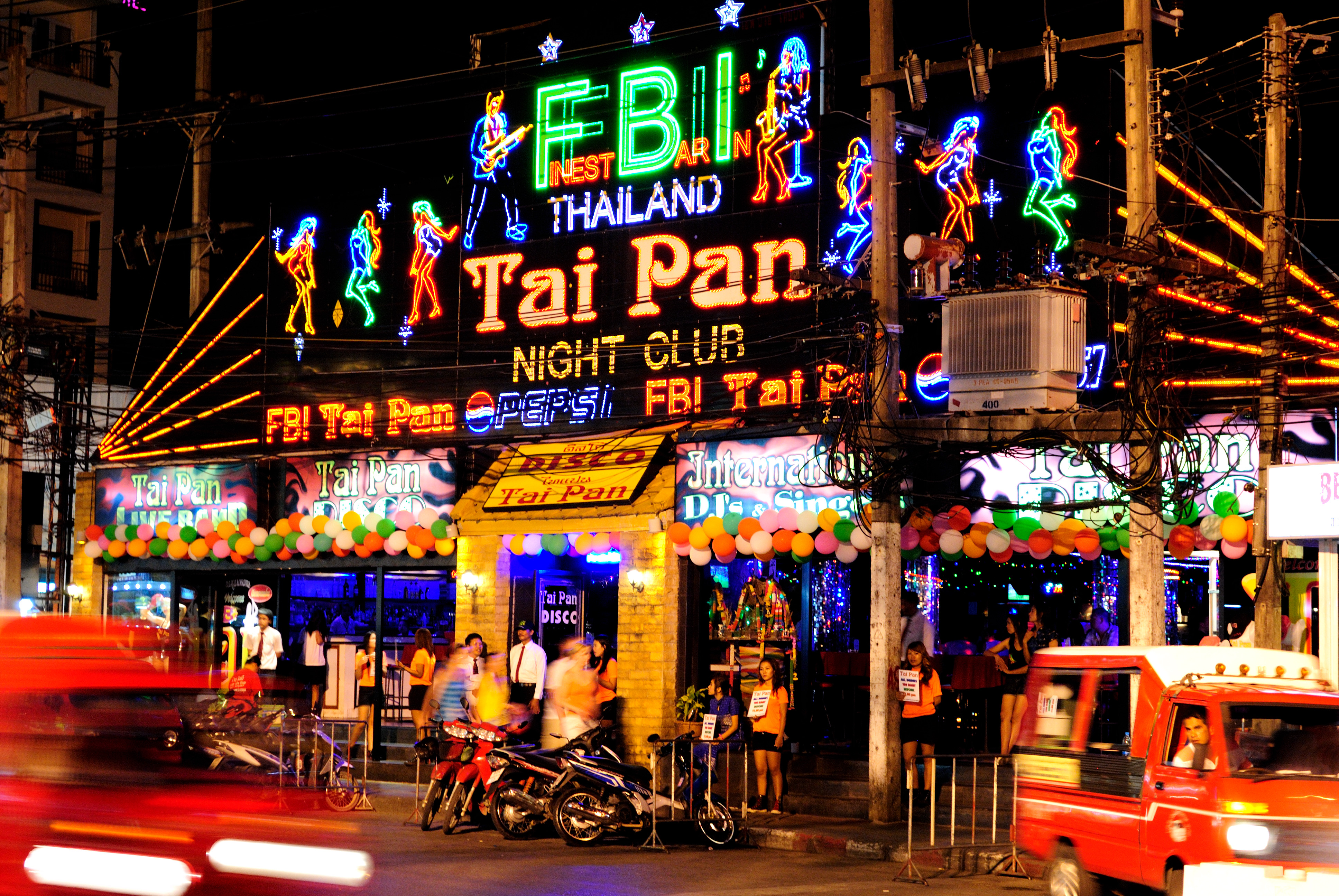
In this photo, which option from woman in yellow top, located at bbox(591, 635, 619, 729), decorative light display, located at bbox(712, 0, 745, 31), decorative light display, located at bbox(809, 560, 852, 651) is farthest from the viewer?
decorative light display, located at bbox(712, 0, 745, 31)

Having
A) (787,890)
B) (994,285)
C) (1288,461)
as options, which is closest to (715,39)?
(994,285)

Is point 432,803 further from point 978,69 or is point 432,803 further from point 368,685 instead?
point 978,69

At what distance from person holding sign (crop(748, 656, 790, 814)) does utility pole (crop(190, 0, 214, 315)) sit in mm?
16672

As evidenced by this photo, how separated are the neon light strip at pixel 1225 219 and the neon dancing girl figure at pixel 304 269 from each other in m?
14.7

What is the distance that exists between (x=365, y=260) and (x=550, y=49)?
5017 millimetres

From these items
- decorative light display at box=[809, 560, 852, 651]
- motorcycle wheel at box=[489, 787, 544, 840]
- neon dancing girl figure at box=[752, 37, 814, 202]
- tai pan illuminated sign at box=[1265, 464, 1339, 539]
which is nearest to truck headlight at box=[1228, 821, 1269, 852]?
tai pan illuminated sign at box=[1265, 464, 1339, 539]

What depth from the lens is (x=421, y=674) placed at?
76.2ft

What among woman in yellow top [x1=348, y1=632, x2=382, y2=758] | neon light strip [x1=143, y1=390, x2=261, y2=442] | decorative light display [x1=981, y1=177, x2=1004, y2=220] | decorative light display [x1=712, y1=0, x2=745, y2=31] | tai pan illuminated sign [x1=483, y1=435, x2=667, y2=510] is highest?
decorative light display [x1=712, y1=0, x2=745, y2=31]

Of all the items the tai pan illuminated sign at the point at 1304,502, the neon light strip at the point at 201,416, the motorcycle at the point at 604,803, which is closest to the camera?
the tai pan illuminated sign at the point at 1304,502

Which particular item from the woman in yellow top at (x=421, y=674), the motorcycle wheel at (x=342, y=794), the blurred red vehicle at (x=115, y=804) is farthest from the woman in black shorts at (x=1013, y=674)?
the blurred red vehicle at (x=115, y=804)

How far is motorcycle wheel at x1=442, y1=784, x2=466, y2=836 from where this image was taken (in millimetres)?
17266

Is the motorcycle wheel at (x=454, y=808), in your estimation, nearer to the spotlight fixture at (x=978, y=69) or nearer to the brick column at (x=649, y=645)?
the brick column at (x=649, y=645)

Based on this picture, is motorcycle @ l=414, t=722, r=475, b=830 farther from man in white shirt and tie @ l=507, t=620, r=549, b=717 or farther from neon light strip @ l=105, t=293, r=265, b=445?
neon light strip @ l=105, t=293, r=265, b=445

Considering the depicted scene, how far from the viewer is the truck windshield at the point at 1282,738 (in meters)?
10.5
